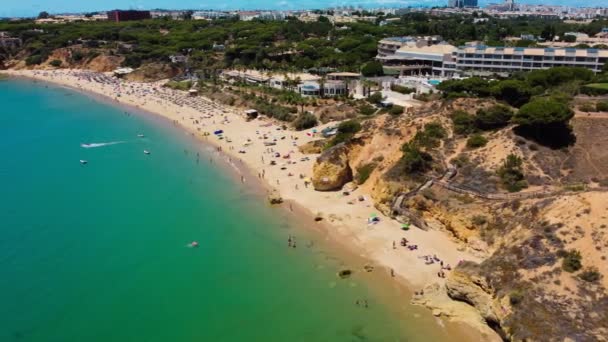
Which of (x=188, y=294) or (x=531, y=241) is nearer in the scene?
(x=531, y=241)

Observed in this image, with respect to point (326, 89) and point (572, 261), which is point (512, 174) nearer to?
point (572, 261)

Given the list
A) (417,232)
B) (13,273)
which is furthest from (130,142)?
(417,232)

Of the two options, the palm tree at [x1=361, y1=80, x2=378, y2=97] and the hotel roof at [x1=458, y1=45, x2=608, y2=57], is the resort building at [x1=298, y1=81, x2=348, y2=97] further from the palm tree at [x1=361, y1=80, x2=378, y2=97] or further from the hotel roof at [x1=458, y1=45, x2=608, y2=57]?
the hotel roof at [x1=458, y1=45, x2=608, y2=57]

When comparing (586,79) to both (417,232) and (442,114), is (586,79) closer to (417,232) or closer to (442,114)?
(442,114)

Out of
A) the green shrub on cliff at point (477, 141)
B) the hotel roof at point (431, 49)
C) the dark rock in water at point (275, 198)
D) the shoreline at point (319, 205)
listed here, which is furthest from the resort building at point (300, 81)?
the green shrub on cliff at point (477, 141)

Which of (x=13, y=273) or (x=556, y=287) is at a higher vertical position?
(x=556, y=287)

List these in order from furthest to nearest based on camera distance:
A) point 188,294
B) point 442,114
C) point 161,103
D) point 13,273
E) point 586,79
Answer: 1. point 161,103
2. point 586,79
3. point 442,114
4. point 13,273
5. point 188,294

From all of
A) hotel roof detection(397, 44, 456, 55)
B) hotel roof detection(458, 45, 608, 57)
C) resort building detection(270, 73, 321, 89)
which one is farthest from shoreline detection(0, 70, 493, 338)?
hotel roof detection(458, 45, 608, 57)

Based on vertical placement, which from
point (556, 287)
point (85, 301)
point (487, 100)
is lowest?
point (85, 301)
